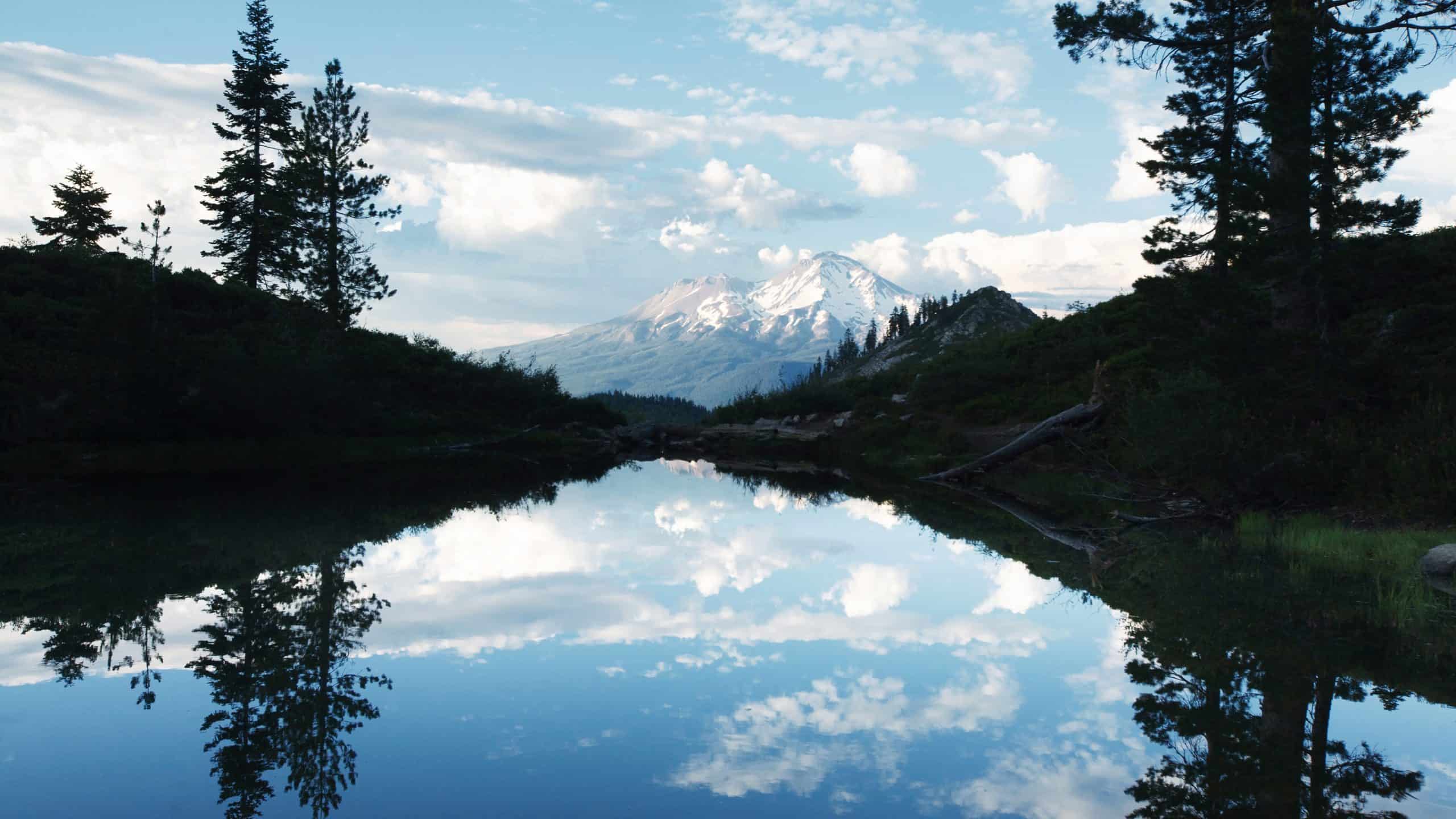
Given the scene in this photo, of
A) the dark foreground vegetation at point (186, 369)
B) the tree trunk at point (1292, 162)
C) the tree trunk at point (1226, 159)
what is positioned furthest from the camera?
the dark foreground vegetation at point (186, 369)

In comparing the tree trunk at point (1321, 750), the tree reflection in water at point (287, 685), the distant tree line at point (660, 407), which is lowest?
the tree trunk at point (1321, 750)

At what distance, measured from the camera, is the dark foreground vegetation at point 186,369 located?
25078 mm

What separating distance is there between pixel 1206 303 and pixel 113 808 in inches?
753

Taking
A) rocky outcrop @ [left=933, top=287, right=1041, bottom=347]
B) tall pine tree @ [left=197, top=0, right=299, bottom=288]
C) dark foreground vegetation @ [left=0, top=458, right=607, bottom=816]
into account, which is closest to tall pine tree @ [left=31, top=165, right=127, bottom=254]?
tall pine tree @ [left=197, top=0, right=299, bottom=288]

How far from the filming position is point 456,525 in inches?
661

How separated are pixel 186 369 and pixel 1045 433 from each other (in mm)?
24866

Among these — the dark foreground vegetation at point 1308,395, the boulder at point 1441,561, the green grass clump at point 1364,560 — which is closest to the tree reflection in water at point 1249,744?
the green grass clump at point 1364,560

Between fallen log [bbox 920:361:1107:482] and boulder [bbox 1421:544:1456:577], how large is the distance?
46.4 feet

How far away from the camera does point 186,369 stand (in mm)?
26953

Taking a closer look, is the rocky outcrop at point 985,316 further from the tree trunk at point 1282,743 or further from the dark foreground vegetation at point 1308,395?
the tree trunk at point 1282,743

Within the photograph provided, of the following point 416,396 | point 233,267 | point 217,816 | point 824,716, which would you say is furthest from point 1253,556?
point 233,267

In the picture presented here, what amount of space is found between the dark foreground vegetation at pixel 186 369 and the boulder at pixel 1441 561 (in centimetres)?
2838

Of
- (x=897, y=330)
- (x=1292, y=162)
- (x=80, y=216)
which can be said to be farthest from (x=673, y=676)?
(x=897, y=330)

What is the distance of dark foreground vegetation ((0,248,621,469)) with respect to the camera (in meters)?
25.1
